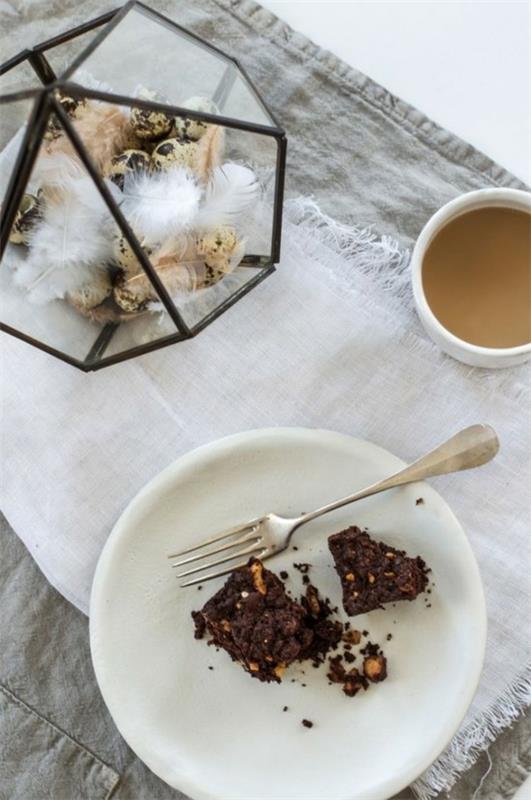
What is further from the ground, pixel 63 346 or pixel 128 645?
pixel 63 346

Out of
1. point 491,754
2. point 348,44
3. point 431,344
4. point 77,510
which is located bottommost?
point 491,754

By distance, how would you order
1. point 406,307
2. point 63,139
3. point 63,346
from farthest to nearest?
point 406,307
point 63,346
point 63,139

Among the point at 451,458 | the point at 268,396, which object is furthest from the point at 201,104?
the point at 451,458

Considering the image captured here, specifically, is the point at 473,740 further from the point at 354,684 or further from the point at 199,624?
the point at 199,624

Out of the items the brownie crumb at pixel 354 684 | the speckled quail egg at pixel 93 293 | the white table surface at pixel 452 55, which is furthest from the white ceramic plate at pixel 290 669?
the white table surface at pixel 452 55

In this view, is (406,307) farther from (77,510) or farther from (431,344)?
(77,510)

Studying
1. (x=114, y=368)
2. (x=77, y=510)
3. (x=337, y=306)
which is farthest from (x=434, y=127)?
(x=77, y=510)

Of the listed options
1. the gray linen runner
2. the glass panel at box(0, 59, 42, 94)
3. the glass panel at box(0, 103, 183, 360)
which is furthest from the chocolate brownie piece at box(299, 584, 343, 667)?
the glass panel at box(0, 59, 42, 94)

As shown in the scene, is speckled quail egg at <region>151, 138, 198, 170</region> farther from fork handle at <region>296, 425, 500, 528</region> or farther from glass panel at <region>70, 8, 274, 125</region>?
fork handle at <region>296, 425, 500, 528</region>
